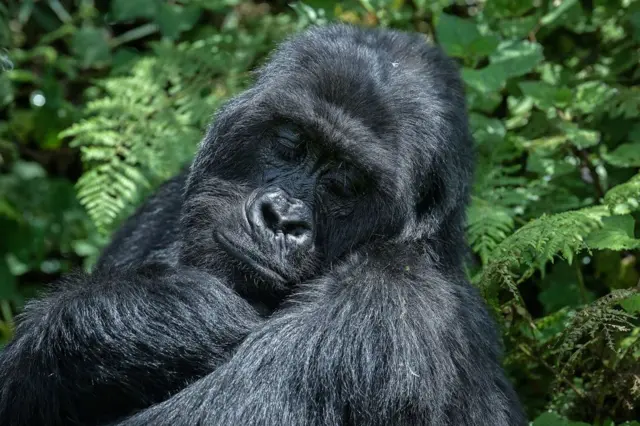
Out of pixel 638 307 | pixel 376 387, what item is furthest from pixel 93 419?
pixel 638 307

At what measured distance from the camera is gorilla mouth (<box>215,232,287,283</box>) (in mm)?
3152

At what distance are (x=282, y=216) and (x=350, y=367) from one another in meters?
0.59

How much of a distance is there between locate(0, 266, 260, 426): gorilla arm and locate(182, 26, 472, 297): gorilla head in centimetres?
21

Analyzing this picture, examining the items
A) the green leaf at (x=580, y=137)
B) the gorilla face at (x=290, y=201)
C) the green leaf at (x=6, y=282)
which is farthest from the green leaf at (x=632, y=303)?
the green leaf at (x=6, y=282)

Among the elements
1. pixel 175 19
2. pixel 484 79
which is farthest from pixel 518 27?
pixel 175 19

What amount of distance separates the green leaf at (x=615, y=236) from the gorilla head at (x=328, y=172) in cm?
53

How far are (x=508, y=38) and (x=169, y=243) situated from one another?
2079 millimetres

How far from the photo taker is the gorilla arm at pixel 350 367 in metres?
2.86

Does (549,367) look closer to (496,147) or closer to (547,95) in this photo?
(496,147)

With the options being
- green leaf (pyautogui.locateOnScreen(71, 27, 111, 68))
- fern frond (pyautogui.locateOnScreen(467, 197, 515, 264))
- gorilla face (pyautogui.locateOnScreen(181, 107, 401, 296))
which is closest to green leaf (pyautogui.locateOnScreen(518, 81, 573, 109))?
fern frond (pyautogui.locateOnScreen(467, 197, 515, 264))

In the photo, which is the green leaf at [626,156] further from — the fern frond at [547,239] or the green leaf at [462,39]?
the green leaf at [462,39]

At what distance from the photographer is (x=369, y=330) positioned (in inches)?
115

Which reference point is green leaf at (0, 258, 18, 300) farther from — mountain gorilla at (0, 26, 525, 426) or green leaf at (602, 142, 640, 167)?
green leaf at (602, 142, 640, 167)

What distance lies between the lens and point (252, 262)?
3150mm
